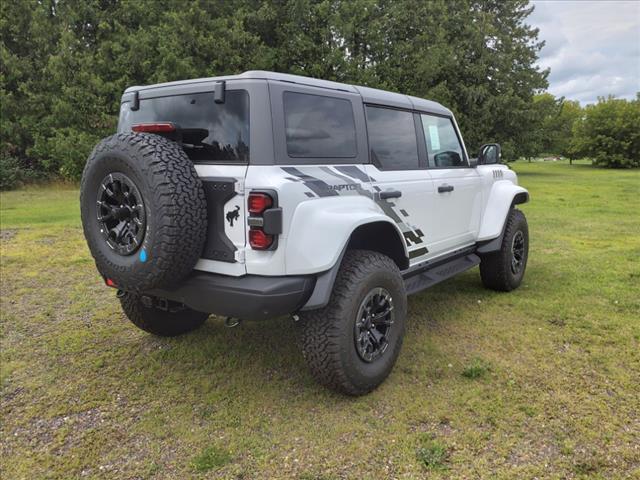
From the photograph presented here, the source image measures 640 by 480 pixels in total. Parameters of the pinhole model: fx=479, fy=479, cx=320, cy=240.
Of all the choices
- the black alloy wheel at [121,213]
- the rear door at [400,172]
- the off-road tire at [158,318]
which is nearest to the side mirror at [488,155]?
the rear door at [400,172]

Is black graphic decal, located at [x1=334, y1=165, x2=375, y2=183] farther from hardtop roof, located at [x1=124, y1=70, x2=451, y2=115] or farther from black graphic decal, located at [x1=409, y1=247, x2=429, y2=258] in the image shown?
black graphic decal, located at [x1=409, y1=247, x2=429, y2=258]

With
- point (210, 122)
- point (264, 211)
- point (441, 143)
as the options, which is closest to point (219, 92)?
point (210, 122)

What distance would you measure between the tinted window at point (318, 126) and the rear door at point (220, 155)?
0.28 meters

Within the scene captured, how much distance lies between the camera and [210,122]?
283 centimetres

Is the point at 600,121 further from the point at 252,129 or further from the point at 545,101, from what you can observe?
the point at 252,129

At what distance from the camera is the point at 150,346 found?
12.8 ft

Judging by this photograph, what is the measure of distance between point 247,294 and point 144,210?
71 cm

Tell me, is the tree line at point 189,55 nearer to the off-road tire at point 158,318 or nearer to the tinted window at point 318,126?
the off-road tire at point 158,318

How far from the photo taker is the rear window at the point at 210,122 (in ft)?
8.89

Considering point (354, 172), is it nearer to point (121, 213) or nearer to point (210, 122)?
point (210, 122)

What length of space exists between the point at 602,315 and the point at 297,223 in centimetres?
330

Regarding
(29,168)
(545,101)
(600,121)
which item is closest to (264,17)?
(29,168)

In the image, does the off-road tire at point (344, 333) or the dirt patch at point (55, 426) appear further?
the off-road tire at point (344, 333)

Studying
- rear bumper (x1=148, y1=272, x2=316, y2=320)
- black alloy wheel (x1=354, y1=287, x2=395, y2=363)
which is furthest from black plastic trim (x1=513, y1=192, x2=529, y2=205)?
rear bumper (x1=148, y1=272, x2=316, y2=320)
